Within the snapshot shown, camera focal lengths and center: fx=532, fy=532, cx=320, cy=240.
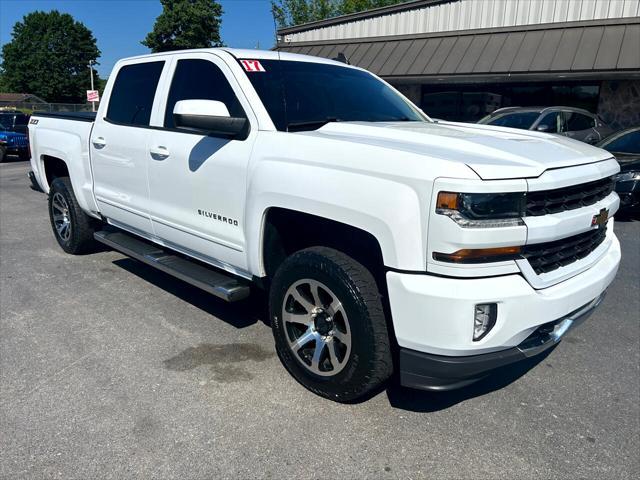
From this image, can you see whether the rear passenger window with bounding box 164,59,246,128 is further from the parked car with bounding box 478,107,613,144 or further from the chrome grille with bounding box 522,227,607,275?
the parked car with bounding box 478,107,613,144

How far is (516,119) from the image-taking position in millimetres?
10578

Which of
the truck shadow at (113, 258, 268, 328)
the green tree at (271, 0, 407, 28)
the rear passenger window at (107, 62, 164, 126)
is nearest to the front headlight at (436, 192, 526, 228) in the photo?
the truck shadow at (113, 258, 268, 328)

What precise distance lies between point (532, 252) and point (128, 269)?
13.9 feet

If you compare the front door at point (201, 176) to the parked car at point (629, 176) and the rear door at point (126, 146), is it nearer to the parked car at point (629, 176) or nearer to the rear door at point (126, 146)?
the rear door at point (126, 146)

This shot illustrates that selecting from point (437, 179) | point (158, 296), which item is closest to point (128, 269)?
point (158, 296)

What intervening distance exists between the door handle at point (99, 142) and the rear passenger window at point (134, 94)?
21 cm

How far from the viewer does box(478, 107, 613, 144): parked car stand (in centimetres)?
1037

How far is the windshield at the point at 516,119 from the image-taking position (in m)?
10.4

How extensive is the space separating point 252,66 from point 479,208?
2018 mm

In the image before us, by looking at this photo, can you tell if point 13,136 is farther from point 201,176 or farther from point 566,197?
point 566,197

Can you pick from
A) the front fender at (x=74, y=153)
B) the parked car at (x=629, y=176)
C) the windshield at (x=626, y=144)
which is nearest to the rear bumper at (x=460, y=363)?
the front fender at (x=74, y=153)

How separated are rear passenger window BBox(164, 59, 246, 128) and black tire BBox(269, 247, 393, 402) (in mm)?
1174

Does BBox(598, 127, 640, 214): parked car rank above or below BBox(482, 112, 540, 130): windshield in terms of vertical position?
below

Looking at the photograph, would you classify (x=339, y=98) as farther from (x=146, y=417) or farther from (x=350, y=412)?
(x=146, y=417)
